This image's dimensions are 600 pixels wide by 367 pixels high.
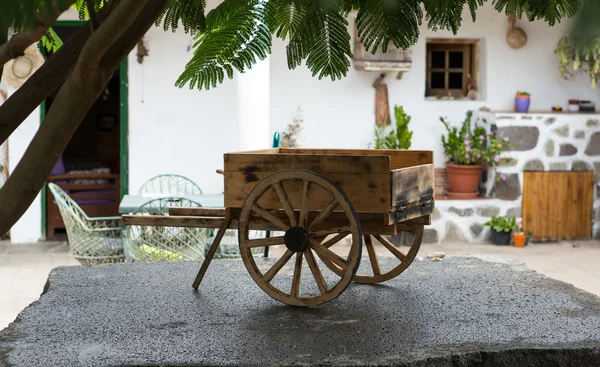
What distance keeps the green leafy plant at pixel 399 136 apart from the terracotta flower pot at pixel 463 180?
2.10 ft

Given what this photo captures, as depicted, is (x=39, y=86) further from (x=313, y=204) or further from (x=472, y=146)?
(x=472, y=146)

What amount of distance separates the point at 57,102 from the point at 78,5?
813mm

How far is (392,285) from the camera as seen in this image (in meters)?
4.56

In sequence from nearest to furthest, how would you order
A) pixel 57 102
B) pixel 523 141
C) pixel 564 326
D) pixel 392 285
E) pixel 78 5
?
1. pixel 57 102
2. pixel 78 5
3. pixel 564 326
4. pixel 392 285
5. pixel 523 141

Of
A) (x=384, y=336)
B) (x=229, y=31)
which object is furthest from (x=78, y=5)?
(x=384, y=336)

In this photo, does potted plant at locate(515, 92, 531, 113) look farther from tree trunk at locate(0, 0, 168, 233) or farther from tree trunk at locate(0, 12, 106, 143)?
tree trunk at locate(0, 0, 168, 233)

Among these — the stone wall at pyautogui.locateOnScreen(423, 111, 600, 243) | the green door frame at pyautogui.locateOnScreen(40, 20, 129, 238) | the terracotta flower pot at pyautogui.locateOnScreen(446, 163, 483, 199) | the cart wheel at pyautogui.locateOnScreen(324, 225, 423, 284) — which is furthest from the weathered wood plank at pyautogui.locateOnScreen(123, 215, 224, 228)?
the terracotta flower pot at pyautogui.locateOnScreen(446, 163, 483, 199)

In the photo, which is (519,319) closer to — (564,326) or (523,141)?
(564,326)

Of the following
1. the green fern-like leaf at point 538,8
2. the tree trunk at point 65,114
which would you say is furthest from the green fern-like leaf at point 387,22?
the tree trunk at point 65,114

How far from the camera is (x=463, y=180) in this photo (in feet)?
30.4

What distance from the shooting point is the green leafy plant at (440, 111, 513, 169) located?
30.1 ft

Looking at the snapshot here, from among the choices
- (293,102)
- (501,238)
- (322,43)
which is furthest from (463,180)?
(322,43)

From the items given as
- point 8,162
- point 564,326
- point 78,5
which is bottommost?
point 564,326

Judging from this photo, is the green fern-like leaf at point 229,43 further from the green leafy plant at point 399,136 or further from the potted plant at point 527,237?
the potted plant at point 527,237
